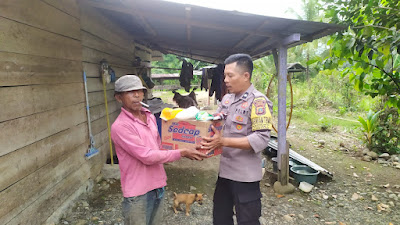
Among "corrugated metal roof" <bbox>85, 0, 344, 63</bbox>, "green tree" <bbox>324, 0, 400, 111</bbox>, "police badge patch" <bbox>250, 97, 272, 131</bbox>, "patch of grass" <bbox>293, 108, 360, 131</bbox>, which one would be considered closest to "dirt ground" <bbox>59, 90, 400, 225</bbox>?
"green tree" <bbox>324, 0, 400, 111</bbox>

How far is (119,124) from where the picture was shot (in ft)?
5.67

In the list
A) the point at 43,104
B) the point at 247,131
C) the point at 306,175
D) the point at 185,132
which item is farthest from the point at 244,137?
the point at 306,175

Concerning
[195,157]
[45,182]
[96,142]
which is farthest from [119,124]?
[96,142]

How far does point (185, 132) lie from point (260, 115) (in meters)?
0.62

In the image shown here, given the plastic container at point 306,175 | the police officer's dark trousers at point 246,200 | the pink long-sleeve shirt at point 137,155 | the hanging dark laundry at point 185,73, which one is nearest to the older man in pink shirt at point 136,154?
the pink long-sleeve shirt at point 137,155

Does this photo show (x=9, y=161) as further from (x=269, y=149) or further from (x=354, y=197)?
(x=269, y=149)

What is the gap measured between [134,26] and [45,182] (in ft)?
12.9

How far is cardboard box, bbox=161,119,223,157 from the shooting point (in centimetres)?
179

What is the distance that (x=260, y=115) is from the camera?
1.80 metres

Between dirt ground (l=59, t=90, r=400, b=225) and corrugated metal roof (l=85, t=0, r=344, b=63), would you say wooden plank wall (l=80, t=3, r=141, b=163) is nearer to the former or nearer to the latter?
corrugated metal roof (l=85, t=0, r=344, b=63)

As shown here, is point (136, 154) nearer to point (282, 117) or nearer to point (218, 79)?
point (282, 117)

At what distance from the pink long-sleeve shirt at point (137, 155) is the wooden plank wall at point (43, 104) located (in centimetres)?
120

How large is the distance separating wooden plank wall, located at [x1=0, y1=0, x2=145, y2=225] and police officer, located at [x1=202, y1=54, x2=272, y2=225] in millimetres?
1921

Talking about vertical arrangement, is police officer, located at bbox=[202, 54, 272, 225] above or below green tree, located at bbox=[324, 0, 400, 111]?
below
